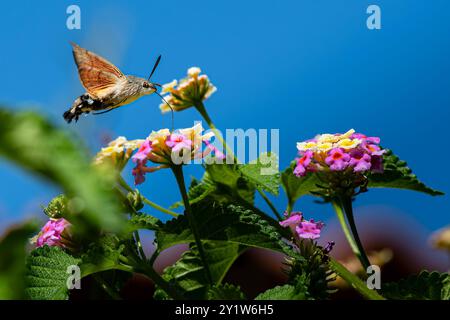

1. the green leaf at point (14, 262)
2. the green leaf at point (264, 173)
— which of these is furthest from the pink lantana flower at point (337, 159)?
the green leaf at point (14, 262)

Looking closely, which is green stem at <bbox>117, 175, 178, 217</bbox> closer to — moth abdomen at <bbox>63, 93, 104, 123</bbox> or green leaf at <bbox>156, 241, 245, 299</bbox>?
green leaf at <bbox>156, 241, 245, 299</bbox>

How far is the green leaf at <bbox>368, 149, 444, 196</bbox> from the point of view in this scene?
2.80 ft

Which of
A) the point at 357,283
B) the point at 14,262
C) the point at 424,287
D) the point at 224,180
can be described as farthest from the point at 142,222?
the point at 14,262

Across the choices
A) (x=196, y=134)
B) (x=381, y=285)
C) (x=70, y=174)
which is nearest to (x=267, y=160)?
(x=196, y=134)

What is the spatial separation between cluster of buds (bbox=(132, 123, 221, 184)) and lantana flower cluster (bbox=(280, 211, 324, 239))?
164mm

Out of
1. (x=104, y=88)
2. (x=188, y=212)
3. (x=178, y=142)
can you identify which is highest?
(x=104, y=88)

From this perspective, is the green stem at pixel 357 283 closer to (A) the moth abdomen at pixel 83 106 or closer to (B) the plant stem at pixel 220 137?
(B) the plant stem at pixel 220 137

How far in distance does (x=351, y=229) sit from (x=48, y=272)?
17.3 inches

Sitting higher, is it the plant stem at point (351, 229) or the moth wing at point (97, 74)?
the moth wing at point (97, 74)

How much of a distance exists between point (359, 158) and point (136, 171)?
0.33m

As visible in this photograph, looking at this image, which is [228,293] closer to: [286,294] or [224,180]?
[286,294]

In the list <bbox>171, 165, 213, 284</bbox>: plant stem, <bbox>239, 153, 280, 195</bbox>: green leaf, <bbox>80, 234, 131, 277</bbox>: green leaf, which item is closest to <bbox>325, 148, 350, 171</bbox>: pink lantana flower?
<bbox>239, 153, 280, 195</bbox>: green leaf

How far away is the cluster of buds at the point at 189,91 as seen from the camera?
3.63 ft

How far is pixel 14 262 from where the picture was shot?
149 millimetres
